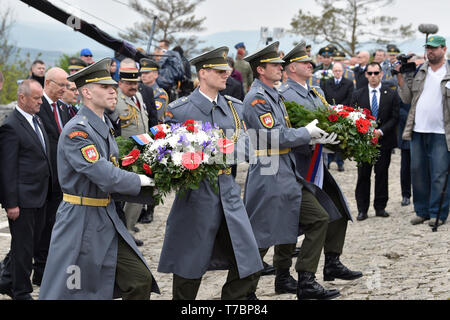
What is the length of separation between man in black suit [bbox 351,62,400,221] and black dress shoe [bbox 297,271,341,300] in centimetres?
400

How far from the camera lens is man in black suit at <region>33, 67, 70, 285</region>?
6836 mm

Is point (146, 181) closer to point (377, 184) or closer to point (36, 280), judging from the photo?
point (36, 280)

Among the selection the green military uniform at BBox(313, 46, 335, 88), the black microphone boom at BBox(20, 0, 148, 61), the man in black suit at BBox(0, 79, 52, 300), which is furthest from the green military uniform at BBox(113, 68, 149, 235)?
the green military uniform at BBox(313, 46, 335, 88)

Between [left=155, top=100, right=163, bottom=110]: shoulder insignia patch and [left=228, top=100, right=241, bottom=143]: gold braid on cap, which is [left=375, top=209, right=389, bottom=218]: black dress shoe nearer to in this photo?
[left=155, top=100, right=163, bottom=110]: shoulder insignia patch

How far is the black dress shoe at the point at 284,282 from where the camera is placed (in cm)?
628

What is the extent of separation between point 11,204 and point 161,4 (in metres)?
29.6

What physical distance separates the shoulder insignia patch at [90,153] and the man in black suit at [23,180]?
1984mm

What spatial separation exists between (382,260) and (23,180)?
162 inches

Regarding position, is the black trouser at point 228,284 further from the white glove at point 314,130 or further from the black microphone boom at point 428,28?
the black microphone boom at point 428,28

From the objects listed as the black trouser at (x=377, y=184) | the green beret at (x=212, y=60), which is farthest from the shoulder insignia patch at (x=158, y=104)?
the green beret at (x=212, y=60)

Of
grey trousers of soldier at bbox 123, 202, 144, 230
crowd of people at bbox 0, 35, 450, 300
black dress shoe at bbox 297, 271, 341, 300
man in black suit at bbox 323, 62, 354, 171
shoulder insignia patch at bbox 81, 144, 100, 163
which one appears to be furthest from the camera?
man in black suit at bbox 323, 62, 354, 171

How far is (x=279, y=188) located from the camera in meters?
5.92

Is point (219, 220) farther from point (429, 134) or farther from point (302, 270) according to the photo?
point (429, 134)
